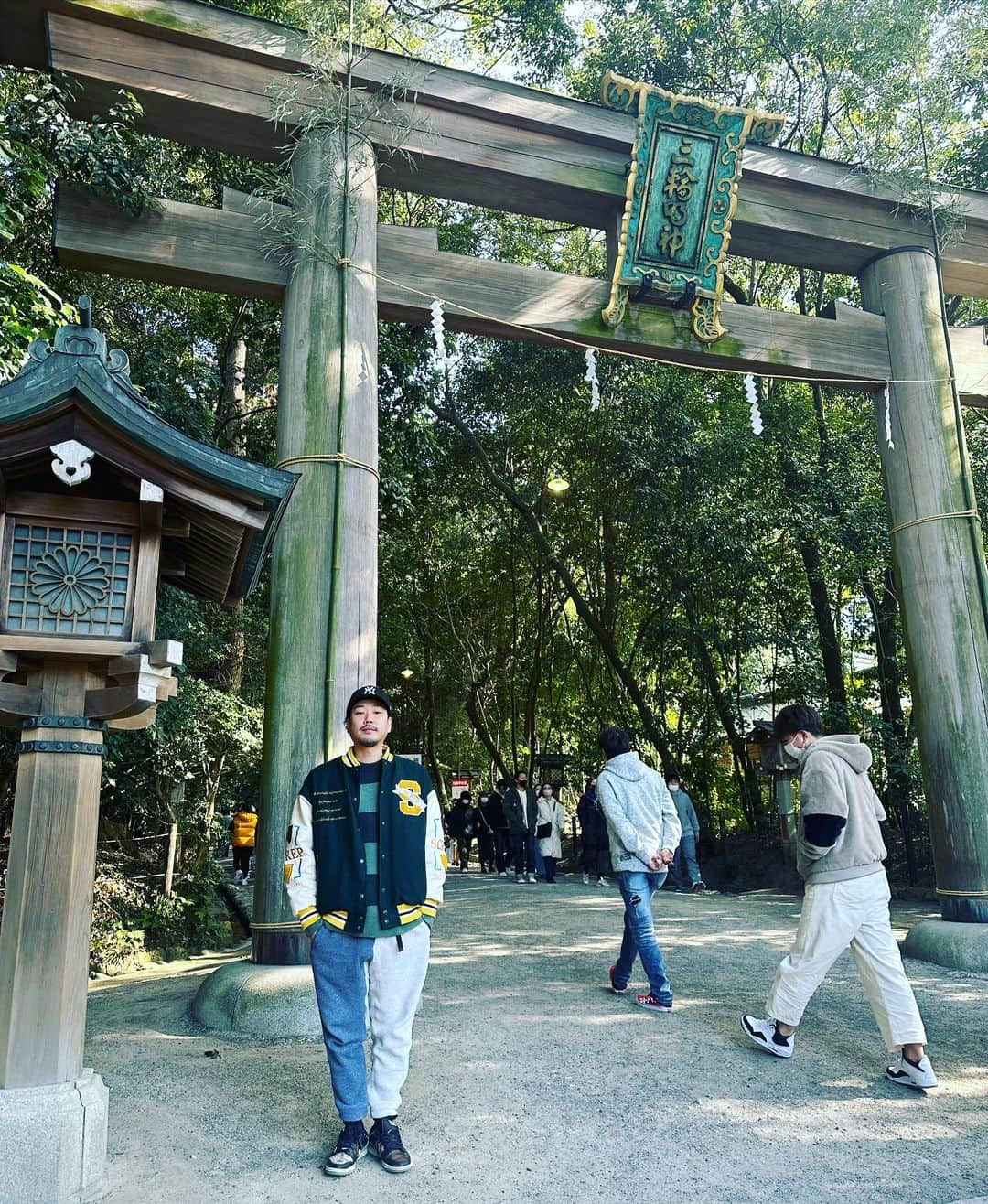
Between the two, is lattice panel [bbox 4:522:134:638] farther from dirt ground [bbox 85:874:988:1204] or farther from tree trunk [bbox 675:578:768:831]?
tree trunk [bbox 675:578:768:831]

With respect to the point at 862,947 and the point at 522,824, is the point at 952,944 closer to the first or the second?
the point at 862,947

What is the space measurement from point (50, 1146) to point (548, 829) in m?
10.2

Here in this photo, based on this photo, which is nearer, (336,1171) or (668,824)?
(336,1171)

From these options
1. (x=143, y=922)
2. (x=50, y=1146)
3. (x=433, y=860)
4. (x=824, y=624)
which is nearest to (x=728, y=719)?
(x=824, y=624)

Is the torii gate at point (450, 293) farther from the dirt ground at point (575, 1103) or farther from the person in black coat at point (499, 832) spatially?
the person in black coat at point (499, 832)

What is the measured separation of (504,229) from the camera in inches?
492

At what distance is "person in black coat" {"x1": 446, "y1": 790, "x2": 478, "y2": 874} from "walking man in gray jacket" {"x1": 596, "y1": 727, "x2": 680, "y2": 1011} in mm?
12571

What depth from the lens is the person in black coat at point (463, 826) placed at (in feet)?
56.7

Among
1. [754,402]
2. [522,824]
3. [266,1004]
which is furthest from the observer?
[522,824]

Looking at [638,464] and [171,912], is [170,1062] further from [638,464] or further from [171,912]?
[638,464]

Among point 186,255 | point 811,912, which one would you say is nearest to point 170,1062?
point 811,912

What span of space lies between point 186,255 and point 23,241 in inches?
64.5

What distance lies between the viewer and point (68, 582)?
3.24 meters

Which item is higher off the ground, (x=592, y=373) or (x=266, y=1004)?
(x=592, y=373)
